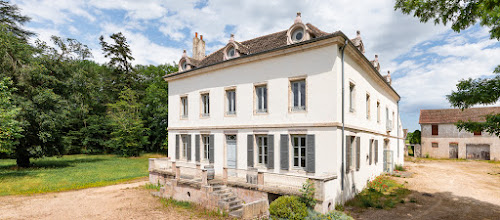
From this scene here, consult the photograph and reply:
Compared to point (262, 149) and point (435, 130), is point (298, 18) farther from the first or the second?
point (435, 130)

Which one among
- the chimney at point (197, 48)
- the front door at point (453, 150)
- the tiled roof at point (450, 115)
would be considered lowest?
the front door at point (453, 150)

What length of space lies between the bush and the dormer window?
25.1ft

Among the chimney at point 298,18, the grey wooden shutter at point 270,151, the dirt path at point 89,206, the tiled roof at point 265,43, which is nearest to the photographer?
the dirt path at point 89,206

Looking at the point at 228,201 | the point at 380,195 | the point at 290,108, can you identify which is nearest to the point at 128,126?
the point at 228,201

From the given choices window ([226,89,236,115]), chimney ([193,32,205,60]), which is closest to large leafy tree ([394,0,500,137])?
window ([226,89,236,115])

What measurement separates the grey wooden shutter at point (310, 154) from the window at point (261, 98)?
9.88ft

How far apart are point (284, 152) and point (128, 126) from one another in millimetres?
31625

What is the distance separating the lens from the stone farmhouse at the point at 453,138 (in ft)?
104

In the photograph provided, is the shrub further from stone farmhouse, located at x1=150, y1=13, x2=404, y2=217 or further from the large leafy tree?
the large leafy tree

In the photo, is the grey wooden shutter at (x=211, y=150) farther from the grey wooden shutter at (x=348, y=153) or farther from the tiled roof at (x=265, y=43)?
the grey wooden shutter at (x=348, y=153)

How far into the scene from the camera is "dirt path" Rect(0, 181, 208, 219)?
1093 cm

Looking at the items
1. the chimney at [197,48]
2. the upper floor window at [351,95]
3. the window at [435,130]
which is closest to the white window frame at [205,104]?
the chimney at [197,48]

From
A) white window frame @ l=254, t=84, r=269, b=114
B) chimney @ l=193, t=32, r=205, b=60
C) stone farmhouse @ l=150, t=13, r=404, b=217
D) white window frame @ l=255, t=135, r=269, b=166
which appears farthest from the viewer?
chimney @ l=193, t=32, r=205, b=60

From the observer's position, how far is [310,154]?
11.7 metres
